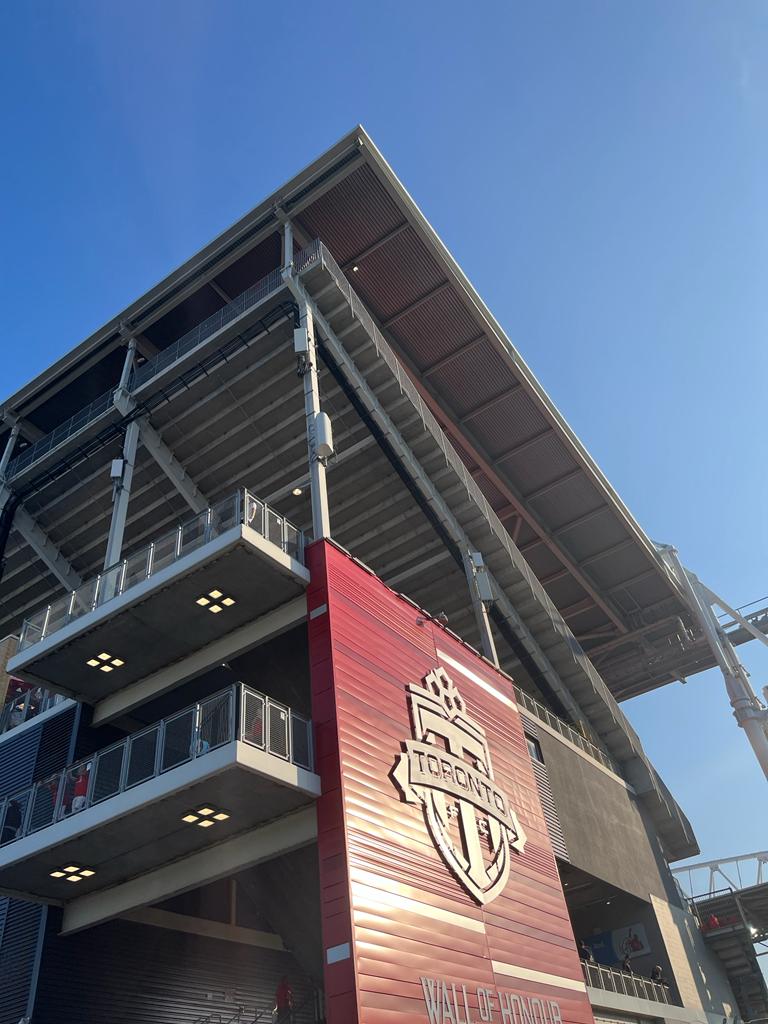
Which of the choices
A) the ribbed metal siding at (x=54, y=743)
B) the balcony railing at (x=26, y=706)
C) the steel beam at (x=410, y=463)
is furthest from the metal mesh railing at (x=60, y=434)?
the ribbed metal siding at (x=54, y=743)

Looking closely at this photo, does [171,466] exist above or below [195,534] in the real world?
above

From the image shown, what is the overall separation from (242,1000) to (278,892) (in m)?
3.46

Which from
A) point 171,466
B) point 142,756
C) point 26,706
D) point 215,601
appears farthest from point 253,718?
point 171,466

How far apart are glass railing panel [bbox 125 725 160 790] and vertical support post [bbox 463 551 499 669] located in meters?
11.9

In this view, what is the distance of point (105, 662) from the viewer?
61.7 feet

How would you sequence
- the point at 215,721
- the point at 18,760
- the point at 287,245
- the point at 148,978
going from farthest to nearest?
1. the point at 287,245
2. the point at 18,760
3. the point at 148,978
4. the point at 215,721

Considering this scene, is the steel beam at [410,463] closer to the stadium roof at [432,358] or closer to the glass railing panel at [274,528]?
the stadium roof at [432,358]

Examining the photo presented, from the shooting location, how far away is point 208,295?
1165 inches

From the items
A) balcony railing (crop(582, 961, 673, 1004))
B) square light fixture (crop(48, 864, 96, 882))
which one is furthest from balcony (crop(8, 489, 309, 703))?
balcony railing (crop(582, 961, 673, 1004))

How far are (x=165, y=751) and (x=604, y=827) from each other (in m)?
18.1

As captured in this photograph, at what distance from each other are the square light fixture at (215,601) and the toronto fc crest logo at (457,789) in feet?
16.0

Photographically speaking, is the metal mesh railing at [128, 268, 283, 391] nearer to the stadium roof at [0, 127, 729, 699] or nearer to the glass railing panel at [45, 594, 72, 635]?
the stadium roof at [0, 127, 729, 699]

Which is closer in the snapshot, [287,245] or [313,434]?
[313,434]

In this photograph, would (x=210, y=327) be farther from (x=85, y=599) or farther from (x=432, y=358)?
(x=85, y=599)
